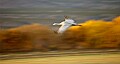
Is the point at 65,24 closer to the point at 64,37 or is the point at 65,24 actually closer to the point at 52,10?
the point at 64,37

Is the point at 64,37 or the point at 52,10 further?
the point at 52,10

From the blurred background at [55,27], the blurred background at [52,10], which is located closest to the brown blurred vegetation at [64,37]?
the blurred background at [55,27]

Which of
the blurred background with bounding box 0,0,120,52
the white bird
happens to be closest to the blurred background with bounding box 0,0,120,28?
the blurred background with bounding box 0,0,120,52

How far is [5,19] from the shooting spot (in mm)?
5238

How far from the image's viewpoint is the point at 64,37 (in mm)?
5238

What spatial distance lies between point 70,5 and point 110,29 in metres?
0.93

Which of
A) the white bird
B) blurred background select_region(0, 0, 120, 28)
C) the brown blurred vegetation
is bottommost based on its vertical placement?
the brown blurred vegetation

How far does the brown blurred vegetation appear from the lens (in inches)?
197

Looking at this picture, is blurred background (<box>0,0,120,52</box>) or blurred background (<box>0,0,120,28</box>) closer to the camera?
blurred background (<box>0,0,120,52</box>)

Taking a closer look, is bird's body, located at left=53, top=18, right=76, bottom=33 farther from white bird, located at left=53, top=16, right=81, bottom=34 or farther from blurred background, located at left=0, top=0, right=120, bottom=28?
blurred background, located at left=0, top=0, right=120, bottom=28

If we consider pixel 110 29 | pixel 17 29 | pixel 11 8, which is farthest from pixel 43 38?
pixel 110 29

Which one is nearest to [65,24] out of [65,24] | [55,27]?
[65,24]

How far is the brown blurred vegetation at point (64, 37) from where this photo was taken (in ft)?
16.4

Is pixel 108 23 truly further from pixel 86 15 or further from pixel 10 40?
pixel 10 40
